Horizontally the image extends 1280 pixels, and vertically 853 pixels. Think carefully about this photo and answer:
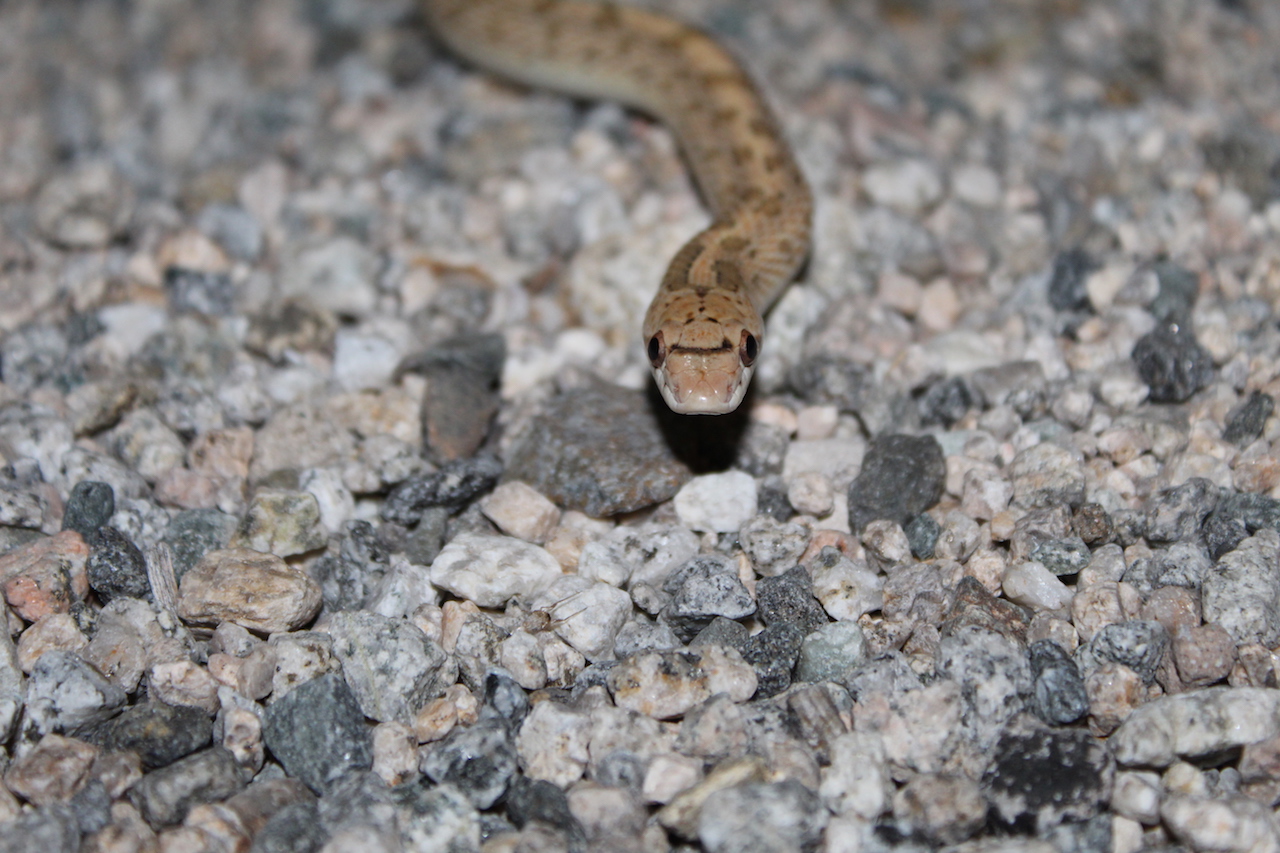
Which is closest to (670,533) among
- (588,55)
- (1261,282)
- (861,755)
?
(861,755)

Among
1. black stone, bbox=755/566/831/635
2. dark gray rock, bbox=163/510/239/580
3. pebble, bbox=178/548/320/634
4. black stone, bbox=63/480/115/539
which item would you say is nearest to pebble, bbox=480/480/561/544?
pebble, bbox=178/548/320/634

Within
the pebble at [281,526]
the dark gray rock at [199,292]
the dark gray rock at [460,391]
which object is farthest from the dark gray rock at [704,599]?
the dark gray rock at [199,292]

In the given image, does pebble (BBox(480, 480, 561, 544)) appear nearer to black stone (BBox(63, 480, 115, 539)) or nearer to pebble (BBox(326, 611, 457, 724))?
pebble (BBox(326, 611, 457, 724))

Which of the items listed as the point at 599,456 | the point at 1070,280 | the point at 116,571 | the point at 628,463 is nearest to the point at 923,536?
the point at 628,463

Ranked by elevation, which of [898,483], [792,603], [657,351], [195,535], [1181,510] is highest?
[657,351]

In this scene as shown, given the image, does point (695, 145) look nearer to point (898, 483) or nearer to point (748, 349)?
point (748, 349)

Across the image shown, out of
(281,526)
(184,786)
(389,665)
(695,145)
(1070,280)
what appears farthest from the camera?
(695,145)

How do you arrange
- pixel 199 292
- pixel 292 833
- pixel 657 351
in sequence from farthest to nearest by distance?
1. pixel 199 292
2. pixel 657 351
3. pixel 292 833
